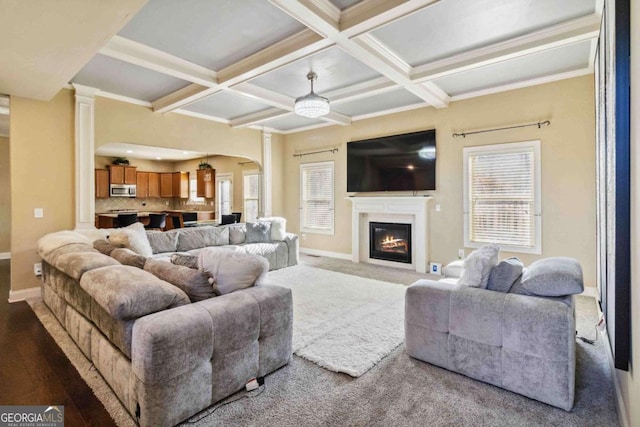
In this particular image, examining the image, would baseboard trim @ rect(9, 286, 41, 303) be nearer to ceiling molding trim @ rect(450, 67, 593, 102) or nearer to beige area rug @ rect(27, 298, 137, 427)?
beige area rug @ rect(27, 298, 137, 427)

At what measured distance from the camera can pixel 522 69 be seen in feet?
13.9

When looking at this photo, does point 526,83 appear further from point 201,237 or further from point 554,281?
point 201,237

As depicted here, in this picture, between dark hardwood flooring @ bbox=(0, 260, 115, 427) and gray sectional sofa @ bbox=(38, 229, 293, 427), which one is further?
dark hardwood flooring @ bbox=(0, 260, 115, 427)

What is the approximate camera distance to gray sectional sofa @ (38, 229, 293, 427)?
1.76m

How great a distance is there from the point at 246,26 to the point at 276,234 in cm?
377

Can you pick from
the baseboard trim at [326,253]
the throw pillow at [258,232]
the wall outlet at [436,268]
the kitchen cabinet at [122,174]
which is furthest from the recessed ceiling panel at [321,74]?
the kitchen cabinet at [122,174]

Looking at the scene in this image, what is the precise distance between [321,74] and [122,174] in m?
8.16

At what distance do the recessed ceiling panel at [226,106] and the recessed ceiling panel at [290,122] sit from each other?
0.73 m

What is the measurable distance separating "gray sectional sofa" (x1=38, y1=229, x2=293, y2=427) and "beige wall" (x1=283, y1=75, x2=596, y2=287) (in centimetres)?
393

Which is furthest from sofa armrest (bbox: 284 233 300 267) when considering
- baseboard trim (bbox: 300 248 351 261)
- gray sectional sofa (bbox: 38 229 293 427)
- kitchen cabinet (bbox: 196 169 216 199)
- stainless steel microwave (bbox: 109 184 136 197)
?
stainless steel microwave (bbox: 109 184 136 197)

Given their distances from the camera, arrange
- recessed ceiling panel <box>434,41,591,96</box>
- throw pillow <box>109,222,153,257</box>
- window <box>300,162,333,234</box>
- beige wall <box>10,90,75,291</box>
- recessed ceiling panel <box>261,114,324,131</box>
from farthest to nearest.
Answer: window <box>300,162,333,234</box> → recessed ceiling panel <box>261,114,324,131</box> → beige wall <box>10,90,75,291</box> → throw pillow <box>109,222,153,257</box> → recessed ceiling panel <box>434,41,591,96</box>

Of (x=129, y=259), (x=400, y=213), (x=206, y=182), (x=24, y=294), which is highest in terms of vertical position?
(x=206, y=182)

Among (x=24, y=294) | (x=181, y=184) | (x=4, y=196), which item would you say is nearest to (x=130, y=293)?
(x=24, y=294)

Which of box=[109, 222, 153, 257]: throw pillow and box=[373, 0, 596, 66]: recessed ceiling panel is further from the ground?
box=[373, 0, 596, 66]: recessed ceiling panel
